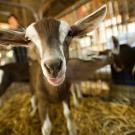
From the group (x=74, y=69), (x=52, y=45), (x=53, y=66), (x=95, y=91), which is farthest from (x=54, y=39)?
(x=95, y=91)

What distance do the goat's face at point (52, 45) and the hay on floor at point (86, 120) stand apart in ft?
2.56

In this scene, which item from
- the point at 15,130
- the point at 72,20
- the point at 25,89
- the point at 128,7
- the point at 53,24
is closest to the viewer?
the point at 53,24

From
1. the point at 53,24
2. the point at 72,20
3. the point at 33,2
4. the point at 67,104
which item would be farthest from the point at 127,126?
the point at 33,2

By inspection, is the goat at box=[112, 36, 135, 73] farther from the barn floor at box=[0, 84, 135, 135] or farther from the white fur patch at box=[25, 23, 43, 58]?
the white fur patch at box=[25, 23, 43, 58]

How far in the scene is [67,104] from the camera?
1.89 meters

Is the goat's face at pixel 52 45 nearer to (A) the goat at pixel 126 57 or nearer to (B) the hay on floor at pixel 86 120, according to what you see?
(B) the hay on floor at pixel 86 120

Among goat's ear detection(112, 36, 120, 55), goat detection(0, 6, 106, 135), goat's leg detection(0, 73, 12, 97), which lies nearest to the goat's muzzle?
goat detection(0, 6, 106, 135)

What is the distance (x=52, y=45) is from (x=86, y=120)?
1006mm

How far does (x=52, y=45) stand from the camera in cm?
136

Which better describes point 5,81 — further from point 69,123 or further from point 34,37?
point 34,37

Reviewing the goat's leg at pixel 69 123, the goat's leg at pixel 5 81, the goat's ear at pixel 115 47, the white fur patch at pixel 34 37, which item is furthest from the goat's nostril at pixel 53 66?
the goat's leg at pixel 5 81

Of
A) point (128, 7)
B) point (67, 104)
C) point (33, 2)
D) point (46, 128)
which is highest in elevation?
point (33, 2)

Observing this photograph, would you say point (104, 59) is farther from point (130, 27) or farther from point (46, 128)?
point (46, 128)

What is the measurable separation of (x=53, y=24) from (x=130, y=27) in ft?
4.34
